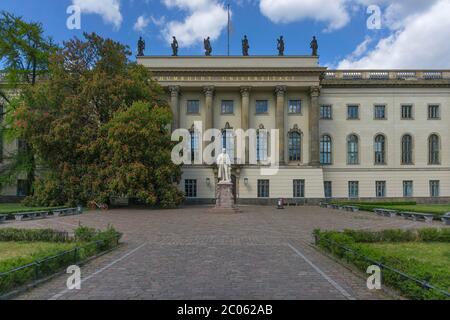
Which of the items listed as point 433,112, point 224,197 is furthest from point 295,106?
point 224,197

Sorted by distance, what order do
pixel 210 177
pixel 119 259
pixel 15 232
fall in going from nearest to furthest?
pixel 119 259 → pixel 15 232 → pixel 210 177

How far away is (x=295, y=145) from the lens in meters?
51.3

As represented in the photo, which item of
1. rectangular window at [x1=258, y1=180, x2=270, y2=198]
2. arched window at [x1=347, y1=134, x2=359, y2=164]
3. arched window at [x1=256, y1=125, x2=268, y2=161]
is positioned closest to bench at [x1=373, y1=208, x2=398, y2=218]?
rectangular window at [x1=258, y1=180, x2=270, y2=198]

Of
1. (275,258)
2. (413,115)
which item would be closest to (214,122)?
(413,115)

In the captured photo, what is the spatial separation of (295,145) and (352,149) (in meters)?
7.92

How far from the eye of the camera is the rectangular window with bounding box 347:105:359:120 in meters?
52.4

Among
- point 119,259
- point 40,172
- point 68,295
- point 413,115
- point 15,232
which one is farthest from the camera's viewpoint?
point 413,115

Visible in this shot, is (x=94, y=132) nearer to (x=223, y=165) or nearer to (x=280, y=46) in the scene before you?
(x=223, y=165)

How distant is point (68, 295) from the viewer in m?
8.34

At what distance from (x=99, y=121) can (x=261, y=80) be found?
20.7m

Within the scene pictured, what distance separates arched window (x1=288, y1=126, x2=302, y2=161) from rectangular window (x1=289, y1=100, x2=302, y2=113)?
2908 millimetres

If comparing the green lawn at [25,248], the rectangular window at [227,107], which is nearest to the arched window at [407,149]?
the rectangular window at [227,107]

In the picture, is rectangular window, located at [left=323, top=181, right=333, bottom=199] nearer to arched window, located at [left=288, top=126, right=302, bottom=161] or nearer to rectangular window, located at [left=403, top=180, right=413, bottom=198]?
arched window, located at [left=288, top=126, right=302, bottom=161]
